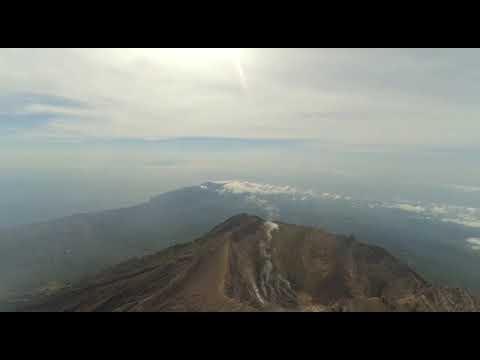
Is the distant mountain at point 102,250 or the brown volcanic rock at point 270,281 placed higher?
the brown volcanic rock at point 270,281

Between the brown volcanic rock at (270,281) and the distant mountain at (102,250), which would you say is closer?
the brown volcanic rock at (270,281)

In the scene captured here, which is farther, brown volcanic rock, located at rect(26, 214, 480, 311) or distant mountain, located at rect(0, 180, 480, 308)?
distant mountain, located at rect(0, 180, 480, 308)

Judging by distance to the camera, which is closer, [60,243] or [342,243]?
[342,243]

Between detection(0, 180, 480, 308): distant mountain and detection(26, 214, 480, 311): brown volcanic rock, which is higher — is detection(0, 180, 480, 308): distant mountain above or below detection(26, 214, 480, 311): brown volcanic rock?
below

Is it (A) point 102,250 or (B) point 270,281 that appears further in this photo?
(A) point 102,250

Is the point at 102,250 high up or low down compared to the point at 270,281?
down
